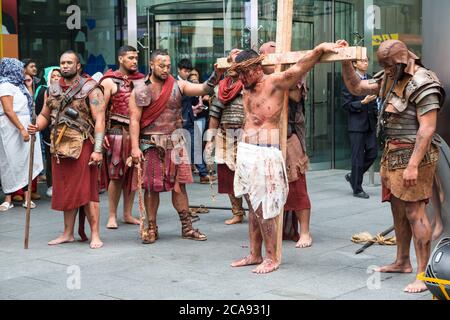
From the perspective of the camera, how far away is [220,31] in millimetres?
12703

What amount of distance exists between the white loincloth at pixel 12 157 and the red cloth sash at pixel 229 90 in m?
2.78

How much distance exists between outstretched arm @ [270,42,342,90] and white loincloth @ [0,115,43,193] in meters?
4.49

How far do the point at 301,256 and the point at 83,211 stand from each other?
85.4 inches

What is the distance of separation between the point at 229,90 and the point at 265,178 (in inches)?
87.9

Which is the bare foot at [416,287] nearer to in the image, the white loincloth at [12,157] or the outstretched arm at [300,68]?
the outstretched arm at [300,68]

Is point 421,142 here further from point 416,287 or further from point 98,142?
point 98,142

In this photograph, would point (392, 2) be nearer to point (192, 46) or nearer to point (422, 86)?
point (192, 46)

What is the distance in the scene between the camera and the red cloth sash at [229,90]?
7977 mm

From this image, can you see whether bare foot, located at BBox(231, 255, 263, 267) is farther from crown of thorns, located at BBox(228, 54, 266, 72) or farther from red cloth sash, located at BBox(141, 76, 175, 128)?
red cloth sash, located at BBox(141, 76, 175, 128)

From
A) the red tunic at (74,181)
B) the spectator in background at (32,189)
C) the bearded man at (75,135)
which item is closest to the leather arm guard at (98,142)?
the bearded man at (75,135)

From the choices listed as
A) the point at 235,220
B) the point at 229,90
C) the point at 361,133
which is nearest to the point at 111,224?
the point at 235,220

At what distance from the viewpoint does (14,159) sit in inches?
372

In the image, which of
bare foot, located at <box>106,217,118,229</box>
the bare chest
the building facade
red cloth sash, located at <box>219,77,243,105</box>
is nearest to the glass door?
the building facade
